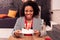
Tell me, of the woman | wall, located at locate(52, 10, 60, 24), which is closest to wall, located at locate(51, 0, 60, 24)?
wall, located at locate(52, 10, 60, 24)

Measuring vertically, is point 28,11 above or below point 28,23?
above

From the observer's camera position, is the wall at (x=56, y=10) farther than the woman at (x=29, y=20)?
Yes

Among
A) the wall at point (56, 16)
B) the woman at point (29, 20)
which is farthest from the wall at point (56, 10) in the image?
the woman at point (29, 20)

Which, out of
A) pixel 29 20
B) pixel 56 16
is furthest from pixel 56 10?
pixel 29 20

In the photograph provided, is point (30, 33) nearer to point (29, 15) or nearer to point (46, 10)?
point (29, 15)

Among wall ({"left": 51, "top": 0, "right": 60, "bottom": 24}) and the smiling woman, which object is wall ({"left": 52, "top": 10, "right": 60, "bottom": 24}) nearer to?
wall ({"left": 51, "top": 0, "right": 60, "bottom": 24})

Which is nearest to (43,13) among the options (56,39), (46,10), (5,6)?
(46,10)

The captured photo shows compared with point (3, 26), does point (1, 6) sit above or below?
above

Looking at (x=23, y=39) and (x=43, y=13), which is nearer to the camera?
(x=23, y=39)

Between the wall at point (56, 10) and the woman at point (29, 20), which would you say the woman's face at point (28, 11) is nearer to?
the woman at point (29, 20)

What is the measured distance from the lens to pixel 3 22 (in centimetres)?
444

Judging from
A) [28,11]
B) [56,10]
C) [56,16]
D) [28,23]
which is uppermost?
[28,11]

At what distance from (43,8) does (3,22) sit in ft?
5.70

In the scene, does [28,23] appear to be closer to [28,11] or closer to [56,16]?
[28,11]
